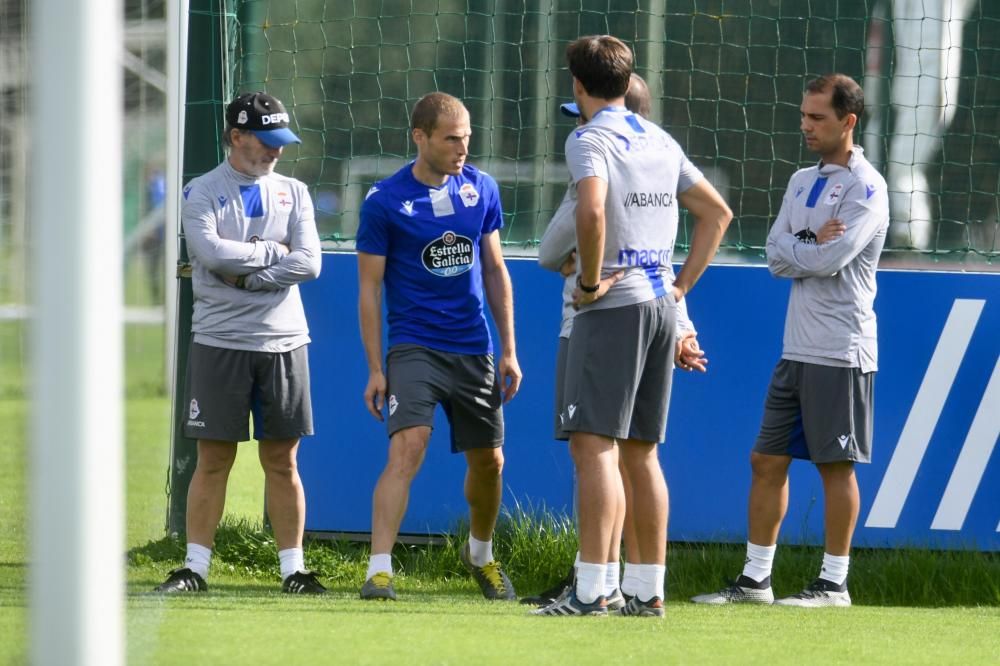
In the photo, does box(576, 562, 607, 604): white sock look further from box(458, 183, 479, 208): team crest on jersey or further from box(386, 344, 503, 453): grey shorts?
box(458, 183, 479, 208): team crest on jersey

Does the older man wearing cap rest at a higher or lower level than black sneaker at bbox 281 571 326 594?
higher

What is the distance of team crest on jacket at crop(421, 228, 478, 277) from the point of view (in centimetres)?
550

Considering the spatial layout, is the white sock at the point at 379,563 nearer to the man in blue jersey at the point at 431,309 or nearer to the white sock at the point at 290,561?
the man in blue jersey at the point at 431,309

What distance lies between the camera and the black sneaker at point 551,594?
17.8ft

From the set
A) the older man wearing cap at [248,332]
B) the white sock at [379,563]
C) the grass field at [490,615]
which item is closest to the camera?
the grass field at [490,615]

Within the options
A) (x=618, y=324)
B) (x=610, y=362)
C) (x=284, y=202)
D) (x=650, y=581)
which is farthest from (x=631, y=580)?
(x=284, y=202)

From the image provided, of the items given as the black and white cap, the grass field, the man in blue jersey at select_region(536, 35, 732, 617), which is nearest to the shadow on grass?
the grass field

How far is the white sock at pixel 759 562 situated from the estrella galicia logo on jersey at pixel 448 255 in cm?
157

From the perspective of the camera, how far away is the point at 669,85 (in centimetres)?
664

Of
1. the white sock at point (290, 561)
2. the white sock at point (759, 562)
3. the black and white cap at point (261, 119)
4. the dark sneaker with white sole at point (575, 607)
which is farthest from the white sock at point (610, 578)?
the black and white cap at point (261, 119)

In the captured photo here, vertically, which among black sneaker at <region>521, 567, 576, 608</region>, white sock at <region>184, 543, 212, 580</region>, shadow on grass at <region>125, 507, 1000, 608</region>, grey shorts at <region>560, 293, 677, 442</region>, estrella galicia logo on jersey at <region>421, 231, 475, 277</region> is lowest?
shadow on grass at <region>125, 507, 1000, 608</region>

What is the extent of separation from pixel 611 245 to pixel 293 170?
7.31 feet

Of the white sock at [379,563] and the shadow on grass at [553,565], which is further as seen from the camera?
the shadow on grass at [553,565]

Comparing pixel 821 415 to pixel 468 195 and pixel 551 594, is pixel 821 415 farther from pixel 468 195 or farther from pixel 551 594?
pixel 468 195
